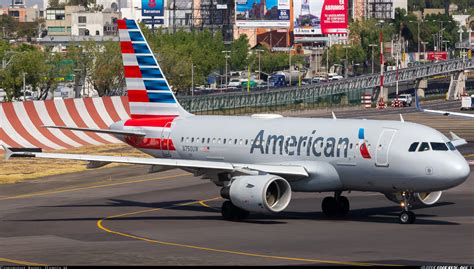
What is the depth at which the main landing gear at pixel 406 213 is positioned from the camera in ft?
160

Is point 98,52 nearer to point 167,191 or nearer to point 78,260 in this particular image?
point 167,191

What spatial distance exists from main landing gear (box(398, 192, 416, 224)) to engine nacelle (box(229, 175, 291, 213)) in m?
4.51

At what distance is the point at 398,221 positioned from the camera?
5000 centimetres

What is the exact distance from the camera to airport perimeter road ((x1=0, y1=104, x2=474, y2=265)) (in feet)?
131

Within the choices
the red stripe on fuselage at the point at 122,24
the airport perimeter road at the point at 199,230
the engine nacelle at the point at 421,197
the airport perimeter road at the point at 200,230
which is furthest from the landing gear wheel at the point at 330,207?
the red stripe on fuselage at the point at 122,24

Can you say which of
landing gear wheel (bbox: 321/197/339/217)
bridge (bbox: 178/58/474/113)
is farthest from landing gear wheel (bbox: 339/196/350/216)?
bridge (bbox: 178/58/474/113)

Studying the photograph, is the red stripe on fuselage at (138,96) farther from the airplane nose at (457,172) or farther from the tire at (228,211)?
the airplane nose at (457,172)

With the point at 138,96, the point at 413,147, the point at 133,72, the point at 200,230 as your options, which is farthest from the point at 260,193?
the point at 133,72

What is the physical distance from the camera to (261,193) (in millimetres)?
48500

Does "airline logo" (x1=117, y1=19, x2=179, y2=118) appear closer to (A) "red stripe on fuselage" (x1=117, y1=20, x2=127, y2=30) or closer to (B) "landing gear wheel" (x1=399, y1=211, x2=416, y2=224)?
(A) "red stripe on fuselage" (x1=117, y1=20, x2=127, y2=30)

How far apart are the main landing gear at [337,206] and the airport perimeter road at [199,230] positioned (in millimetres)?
377

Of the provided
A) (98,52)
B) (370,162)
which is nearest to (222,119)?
(370,162)

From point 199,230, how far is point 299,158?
6078 millimetres

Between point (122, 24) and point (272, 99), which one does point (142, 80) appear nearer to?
point (122, 24)
